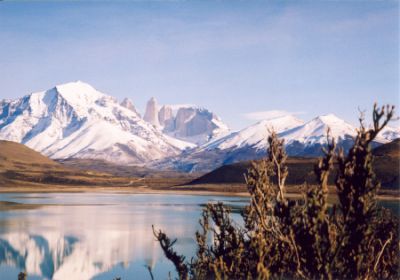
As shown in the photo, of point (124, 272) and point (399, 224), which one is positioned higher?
point (399, 224)

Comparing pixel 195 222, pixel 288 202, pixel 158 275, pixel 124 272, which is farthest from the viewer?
pixel 195 222

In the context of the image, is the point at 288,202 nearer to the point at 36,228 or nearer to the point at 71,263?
the point at 71,263

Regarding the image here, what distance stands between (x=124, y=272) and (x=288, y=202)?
37.3m

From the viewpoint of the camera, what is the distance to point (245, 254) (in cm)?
2766

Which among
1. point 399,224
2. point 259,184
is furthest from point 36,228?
point 259,184

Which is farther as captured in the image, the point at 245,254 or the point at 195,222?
the point at 195,222

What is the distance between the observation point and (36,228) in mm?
83125

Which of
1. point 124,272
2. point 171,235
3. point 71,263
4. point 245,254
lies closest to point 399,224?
point 245,254

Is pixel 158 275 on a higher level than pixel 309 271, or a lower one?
lower

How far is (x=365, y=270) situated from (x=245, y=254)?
32.9ft

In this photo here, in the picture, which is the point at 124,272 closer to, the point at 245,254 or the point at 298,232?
the point at 245,254

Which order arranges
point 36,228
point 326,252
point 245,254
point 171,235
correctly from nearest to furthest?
point 326,252 → point 245,254 → point 171,235 → point 36,228

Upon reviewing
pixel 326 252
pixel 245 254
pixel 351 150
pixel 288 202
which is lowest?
A: pixel 245 254

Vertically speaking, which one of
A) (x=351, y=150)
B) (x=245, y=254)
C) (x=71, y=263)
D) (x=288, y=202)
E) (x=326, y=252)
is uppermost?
(x=351, y=150)
